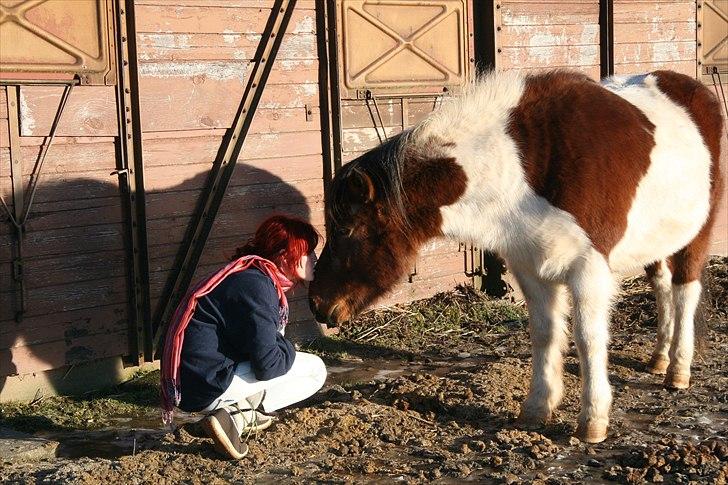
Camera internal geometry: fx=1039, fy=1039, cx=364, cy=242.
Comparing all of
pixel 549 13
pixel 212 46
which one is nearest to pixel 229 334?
pixel 212 46

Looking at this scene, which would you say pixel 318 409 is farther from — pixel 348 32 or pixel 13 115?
pixel 348 32

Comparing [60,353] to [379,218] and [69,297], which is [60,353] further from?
[379,218]

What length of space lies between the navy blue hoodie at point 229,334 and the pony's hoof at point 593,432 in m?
1.52

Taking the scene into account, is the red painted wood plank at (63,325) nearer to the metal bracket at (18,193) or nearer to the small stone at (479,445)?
the metal bracket at (18,193)

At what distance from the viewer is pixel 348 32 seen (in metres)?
7.57

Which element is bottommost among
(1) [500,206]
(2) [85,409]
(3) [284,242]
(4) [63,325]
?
(2) [85,409]

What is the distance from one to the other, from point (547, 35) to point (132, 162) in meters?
4.00

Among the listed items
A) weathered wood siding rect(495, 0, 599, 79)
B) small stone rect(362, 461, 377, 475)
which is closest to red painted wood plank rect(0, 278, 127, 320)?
small stone rect(362, 461, 377, 475)

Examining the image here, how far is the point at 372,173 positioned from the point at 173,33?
2.21m

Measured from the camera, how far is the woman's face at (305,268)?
5113 mm

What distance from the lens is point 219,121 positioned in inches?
275

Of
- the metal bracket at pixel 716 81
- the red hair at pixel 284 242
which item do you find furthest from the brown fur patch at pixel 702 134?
the metal bracket at pixel 716 81

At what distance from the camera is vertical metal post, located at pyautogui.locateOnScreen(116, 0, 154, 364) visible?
6.48 m

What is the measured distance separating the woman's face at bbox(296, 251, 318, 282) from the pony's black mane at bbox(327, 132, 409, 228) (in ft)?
0.81
